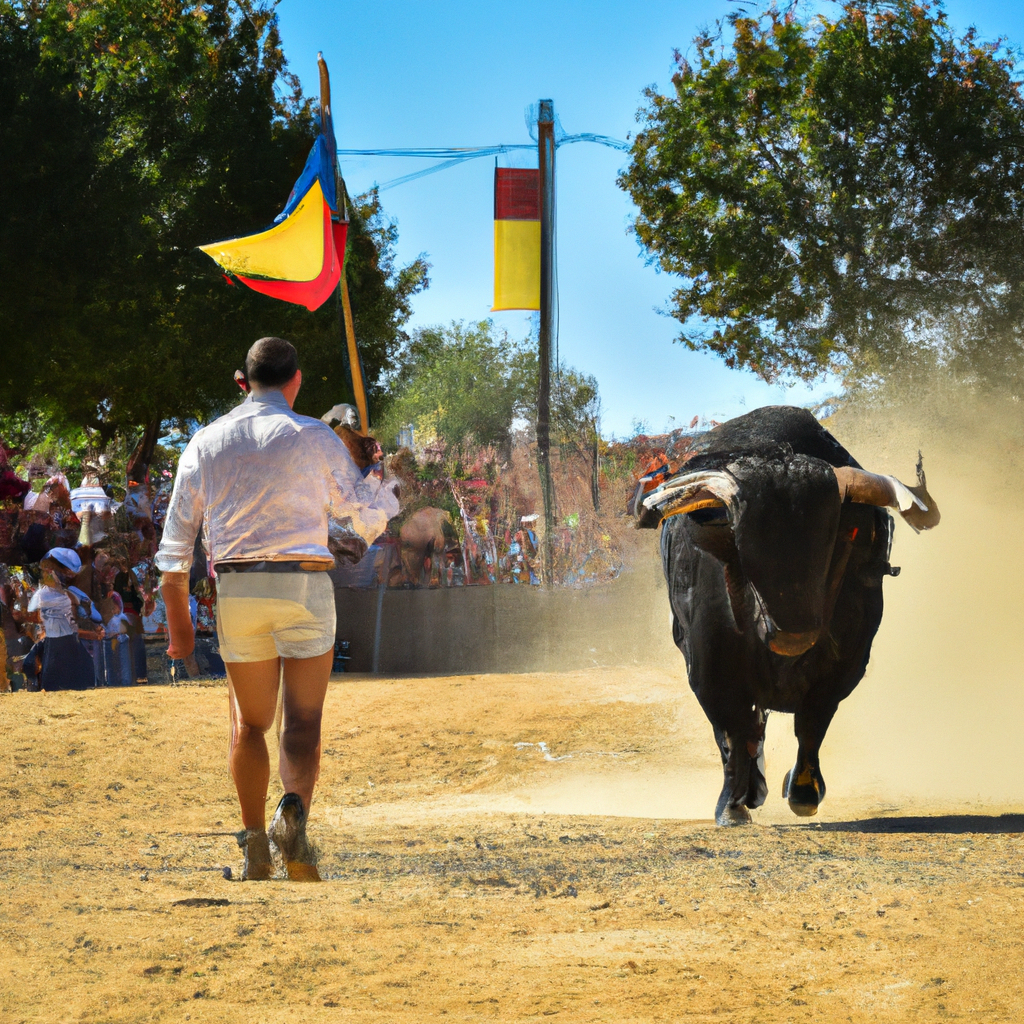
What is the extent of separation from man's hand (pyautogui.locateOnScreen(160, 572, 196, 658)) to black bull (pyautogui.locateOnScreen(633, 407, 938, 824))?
257 centimetres

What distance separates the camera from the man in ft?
14.3

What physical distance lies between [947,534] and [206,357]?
12.2 meters

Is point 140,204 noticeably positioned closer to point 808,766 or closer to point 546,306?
point 546,306

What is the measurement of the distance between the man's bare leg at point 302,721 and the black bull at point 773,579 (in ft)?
7.54

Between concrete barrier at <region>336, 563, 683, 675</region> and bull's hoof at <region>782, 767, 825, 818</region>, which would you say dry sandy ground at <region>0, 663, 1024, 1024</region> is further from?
concrete barrier at <region>336, 563, 683, 675</region>

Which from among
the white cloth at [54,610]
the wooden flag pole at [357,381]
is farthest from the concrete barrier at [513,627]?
the wooden flag pole at [357,381]

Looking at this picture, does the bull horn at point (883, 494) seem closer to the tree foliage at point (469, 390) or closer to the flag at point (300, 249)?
the flag at point (300, 249)

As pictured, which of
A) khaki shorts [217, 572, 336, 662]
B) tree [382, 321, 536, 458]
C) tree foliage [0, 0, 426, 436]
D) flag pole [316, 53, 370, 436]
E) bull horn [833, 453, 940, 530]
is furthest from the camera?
tree [382, 321, 536, 458]

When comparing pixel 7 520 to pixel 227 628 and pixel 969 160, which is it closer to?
pixel 227 628

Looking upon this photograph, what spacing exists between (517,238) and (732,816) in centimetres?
1353

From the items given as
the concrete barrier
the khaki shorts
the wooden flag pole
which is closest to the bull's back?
the wooden flag pole

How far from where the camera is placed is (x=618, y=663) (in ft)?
52.6

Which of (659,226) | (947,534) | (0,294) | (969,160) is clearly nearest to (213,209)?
(0,294)

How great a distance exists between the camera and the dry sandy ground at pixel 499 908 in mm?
2844
